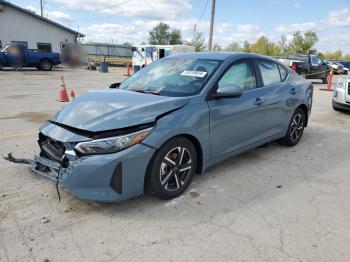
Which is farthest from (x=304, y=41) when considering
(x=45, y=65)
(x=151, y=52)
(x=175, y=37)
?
(x=45, y=65)

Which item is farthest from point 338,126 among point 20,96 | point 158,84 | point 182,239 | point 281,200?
point 20,96

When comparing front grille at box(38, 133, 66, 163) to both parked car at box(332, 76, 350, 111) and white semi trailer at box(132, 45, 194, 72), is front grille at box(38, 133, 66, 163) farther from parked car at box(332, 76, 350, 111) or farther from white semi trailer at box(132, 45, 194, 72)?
white semi trailer at box(132, 45, 194, 72)

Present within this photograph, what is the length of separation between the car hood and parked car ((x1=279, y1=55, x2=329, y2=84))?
1659cm

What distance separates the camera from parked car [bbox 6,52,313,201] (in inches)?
118

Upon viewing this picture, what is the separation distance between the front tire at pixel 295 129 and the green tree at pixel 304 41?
67.0m

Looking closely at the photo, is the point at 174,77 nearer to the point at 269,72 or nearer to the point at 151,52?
the point at 269,72

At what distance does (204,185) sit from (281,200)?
92 centimetres

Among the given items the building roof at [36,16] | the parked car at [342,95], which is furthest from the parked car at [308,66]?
the building roof at [36,16]

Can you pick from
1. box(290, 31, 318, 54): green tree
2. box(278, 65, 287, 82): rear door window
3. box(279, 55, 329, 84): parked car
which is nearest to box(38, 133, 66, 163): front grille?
box(278, 65, 287, 82): rear door window

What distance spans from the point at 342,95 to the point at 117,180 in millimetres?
7985

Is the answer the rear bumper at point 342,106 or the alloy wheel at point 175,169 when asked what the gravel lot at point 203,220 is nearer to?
the alloy wheel at point 175,169

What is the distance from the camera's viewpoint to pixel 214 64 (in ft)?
13.3

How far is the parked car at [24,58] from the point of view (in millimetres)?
20703

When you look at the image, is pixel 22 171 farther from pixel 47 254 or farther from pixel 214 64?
pixel 214 64
